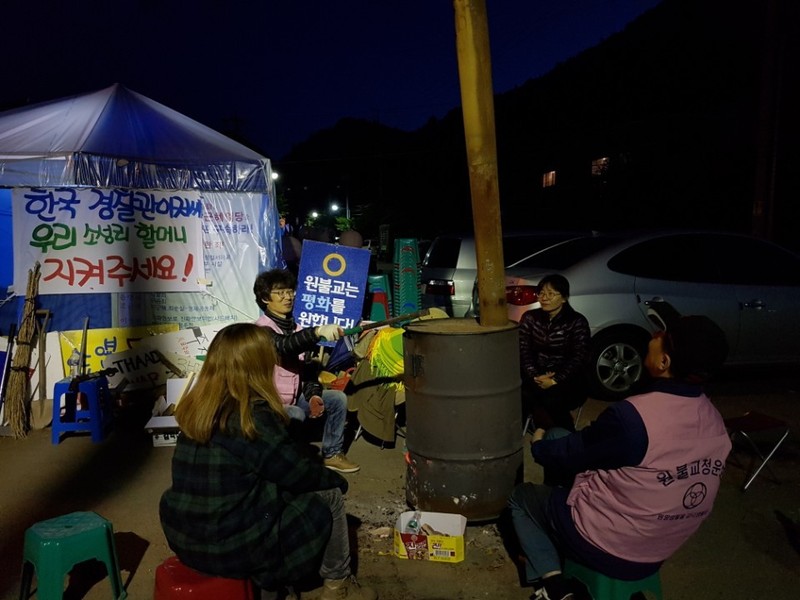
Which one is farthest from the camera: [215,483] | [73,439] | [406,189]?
[406,189]

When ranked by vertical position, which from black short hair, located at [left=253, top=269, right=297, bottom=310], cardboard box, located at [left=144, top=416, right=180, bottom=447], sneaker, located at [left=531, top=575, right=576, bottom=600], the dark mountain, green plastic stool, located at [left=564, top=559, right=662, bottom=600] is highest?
the dark mountain

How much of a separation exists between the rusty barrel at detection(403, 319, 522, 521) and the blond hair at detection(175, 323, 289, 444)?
3.95 ft

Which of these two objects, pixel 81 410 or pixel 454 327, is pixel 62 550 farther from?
pixel 81 410

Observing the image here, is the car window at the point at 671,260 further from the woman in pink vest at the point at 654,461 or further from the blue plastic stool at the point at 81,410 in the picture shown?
the blue plastic stool at the point at 81,410

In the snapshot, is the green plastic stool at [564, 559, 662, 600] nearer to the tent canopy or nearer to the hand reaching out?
the hand reaching out

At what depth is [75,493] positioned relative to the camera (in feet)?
14.7

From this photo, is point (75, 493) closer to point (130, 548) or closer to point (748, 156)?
point (130, 548)

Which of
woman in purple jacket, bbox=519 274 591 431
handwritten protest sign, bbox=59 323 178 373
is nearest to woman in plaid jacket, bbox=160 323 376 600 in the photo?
woman in purple jacket, bbox=519 274 591 431

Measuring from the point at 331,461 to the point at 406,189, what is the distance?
3630cm

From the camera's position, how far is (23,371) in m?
5.72

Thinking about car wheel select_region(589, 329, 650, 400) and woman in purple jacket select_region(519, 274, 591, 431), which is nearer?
woman in purple jacket select_region(519, 274, 591, 431)

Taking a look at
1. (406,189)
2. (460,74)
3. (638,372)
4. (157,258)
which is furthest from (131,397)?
(406,189)

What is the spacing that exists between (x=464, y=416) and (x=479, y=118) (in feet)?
5.64

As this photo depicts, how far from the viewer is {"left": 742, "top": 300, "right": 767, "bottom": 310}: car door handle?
6.53 m
